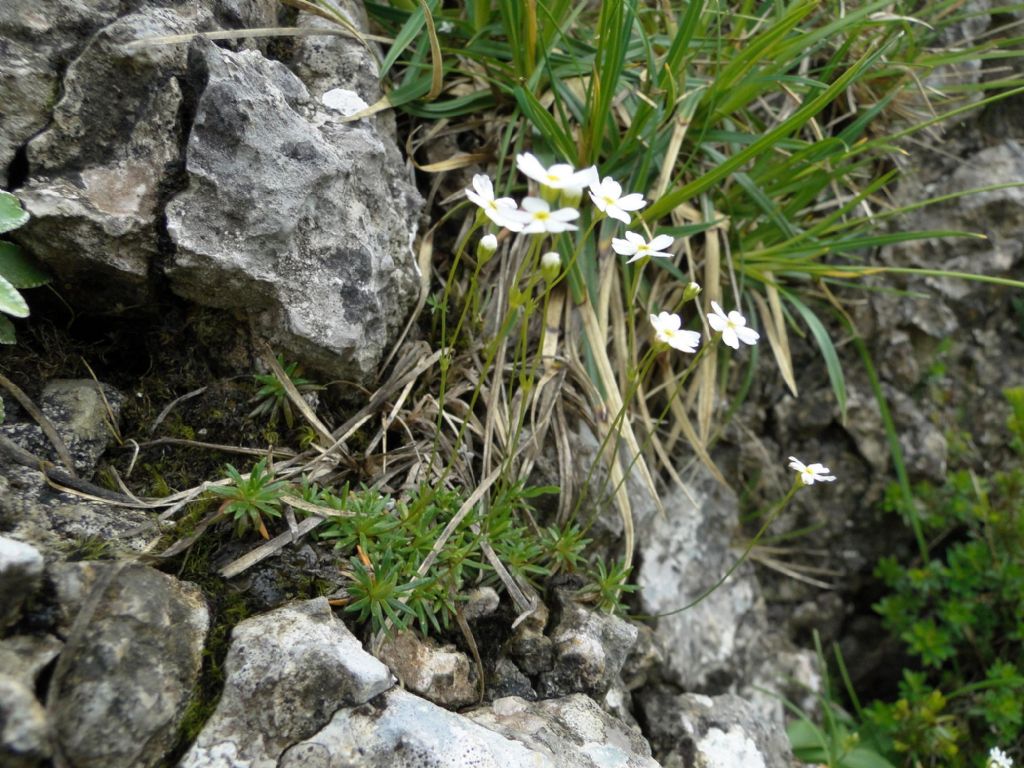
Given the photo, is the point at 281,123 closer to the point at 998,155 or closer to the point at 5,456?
the point at 5,456

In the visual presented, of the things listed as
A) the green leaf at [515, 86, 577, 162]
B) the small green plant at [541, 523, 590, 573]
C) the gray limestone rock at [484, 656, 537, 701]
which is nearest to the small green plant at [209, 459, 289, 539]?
the gray limestone rock at [484, 656, 537, 701]

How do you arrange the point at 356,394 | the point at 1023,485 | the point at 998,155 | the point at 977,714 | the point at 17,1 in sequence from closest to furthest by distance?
1. the point at 17,1
2. the point at 356,394
3. the point at 977,714
4. the point at 1023,485
5. the point at 998,155

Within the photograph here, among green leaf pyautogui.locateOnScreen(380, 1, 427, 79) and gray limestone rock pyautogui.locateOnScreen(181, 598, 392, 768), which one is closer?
gray limestone rock pyautogui.locateOnScreen(181, 598, 392, 768)

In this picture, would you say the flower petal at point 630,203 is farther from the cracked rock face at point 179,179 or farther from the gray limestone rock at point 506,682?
the gray limestone rock at point 506,682

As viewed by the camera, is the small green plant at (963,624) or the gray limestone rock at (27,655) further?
the small green plant at (963,624)

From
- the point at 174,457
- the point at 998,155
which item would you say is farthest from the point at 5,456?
the point at 998,155

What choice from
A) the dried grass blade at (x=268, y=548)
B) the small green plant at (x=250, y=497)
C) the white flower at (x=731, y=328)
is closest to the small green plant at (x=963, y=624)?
the white flower at (x=731, y=328)

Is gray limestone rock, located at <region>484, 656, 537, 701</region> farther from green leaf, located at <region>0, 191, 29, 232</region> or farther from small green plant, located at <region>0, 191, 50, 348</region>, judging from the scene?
green leaf, located at <region>0, 191, 29, 232</region>
